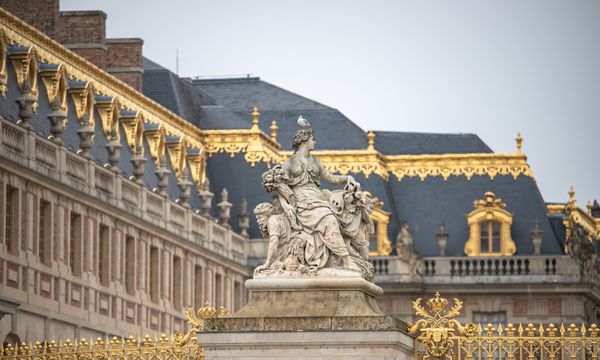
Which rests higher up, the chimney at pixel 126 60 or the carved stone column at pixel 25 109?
the chimney at pixel 126 60

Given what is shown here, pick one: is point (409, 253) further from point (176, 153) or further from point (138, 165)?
point (138, 165)

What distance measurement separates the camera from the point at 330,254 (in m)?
34.3

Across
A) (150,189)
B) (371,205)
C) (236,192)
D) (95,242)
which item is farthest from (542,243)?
(371,205)

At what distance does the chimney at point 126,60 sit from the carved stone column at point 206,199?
12.2 feet

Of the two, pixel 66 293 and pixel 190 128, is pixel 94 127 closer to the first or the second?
pixel 66 293

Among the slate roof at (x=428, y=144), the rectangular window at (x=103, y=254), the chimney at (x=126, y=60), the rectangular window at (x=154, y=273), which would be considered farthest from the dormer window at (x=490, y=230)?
the rectangular window at (x=103, y=254)

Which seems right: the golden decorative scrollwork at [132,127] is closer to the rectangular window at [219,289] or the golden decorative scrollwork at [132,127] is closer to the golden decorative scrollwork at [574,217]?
the rectangular window at [219,289]

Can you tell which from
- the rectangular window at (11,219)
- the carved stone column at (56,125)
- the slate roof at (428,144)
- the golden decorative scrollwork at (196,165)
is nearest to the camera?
the rectangular window at (11,219)

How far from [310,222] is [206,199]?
4548 cm

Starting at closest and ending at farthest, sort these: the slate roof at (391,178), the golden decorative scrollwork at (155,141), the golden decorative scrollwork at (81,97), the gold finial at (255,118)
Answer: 1. the golden decorative scrollwork at (81,97)
2. the golden decorative scrollwork at (155,141)
3. the gold finial at (255,118)
4. the slate roof at (391,178)

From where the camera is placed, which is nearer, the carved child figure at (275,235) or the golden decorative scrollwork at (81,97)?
the carved child figure at (275,235)

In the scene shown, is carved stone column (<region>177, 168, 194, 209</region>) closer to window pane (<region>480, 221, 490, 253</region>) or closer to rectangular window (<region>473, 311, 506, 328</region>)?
rectangular window (<region>473, 311, 506, 328</region>)

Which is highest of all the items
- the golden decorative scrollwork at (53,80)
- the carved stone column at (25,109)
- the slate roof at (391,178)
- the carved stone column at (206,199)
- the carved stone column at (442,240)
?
the slate roof at (391,178)

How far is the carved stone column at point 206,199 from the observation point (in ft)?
260
